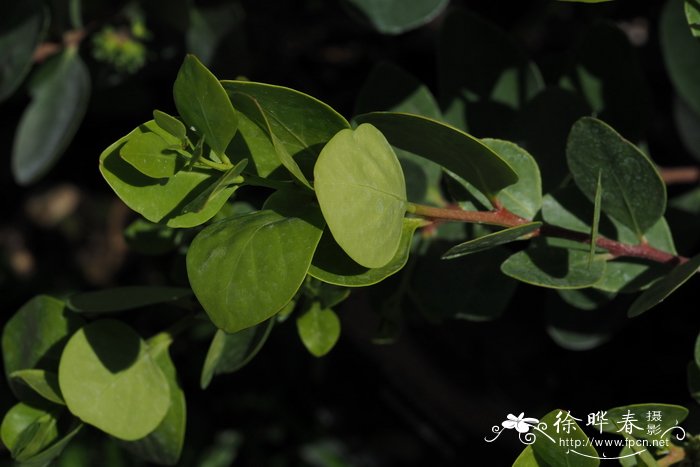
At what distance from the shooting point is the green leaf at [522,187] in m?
0.85

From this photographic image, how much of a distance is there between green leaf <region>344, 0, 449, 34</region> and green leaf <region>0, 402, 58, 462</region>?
0.61 m

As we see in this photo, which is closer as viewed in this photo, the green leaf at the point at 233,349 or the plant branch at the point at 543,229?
the plant branch at the point at 543,229

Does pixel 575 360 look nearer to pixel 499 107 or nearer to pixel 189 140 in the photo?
pixel 499 107

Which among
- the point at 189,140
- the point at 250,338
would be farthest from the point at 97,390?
the point at 189,140

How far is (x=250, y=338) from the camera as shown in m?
0.92

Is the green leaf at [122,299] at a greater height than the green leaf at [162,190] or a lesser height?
lesser

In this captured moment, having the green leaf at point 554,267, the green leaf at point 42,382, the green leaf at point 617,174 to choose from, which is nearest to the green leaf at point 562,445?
the green leaf at point 554,267

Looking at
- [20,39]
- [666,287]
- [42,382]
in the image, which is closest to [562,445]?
[666,287]

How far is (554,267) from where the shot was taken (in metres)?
0.83

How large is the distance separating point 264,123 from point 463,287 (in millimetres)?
435

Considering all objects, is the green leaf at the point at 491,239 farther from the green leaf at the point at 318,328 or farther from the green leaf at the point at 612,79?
the green leaf at the point at 612,79

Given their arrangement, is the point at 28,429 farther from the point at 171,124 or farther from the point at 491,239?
the point at 491,239

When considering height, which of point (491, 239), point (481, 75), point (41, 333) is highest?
point (491, 239)

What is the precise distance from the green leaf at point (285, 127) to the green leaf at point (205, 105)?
1.0 inches
